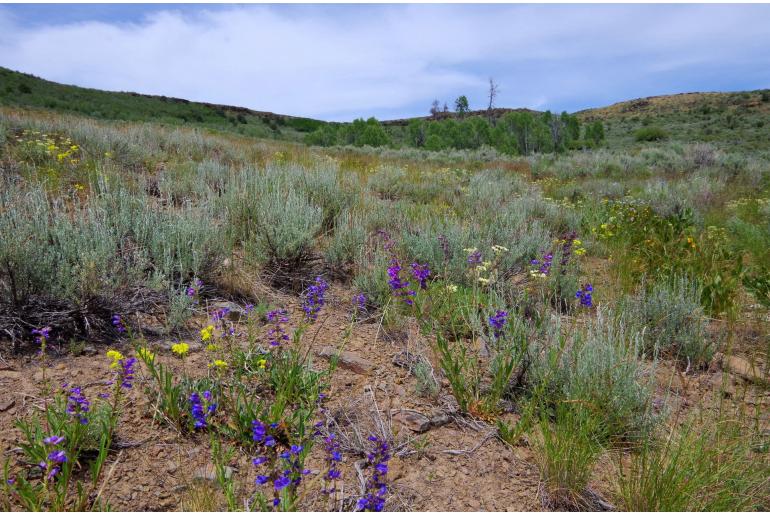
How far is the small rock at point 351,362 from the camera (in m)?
2.69

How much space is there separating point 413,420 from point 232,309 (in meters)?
1.65

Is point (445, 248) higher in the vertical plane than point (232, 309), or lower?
higher

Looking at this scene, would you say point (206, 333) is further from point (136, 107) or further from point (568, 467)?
point (136, 107)

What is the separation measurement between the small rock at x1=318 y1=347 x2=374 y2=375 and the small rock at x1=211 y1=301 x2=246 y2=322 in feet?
2.53

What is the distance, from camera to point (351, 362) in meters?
2.71

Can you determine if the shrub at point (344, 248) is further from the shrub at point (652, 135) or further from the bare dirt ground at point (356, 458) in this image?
the shrub at point (652, 135)

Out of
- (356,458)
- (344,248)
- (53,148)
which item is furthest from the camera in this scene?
(53,148)

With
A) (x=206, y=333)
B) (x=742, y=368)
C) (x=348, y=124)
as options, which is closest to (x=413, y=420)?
(x=206, y=333)

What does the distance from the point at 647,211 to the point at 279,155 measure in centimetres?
713

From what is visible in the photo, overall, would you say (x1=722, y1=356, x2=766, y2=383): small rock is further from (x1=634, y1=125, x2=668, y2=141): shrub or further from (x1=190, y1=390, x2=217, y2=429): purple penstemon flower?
(x1=634, y1=125, x2=668, y2=141): shrub

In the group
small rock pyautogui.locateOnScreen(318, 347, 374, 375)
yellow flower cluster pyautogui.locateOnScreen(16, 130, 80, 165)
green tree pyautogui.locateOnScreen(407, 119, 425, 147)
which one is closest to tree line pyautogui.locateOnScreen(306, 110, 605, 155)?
green tree pyautogui.locateOnScreen(407, 119, 425, 147)

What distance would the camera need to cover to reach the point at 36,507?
1518 mm

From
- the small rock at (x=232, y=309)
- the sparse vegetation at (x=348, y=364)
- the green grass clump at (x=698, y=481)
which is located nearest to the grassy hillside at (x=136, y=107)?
the sparse vegetation at (x=348, y=364)

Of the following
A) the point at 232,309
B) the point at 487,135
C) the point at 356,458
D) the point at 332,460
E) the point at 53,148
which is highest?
the point at 487,135
